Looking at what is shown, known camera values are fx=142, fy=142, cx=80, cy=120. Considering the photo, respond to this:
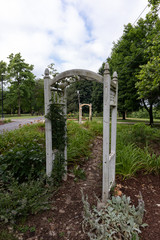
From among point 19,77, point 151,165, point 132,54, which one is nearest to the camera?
point 151,165

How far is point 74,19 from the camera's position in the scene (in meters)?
3.61

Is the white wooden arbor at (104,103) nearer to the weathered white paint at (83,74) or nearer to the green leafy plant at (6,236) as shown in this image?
the weathered white paint at (83,74)

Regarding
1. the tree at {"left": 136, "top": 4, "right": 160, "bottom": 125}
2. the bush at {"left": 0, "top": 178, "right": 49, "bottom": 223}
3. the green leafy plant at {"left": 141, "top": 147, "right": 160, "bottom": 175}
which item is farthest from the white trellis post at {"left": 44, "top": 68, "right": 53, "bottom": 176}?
the tree at {"left": 136, "top": 4, "right": 160, "bottom": 125}

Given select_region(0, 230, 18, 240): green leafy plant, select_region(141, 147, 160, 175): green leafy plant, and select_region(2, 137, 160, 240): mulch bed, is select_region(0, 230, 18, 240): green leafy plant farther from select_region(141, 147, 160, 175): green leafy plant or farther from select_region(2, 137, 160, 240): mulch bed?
select_region(141, 147, 160, 175): green leafy plant

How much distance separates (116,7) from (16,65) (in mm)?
26569

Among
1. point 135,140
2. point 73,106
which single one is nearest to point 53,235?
point 135,140

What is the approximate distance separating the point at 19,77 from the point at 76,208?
29.5m

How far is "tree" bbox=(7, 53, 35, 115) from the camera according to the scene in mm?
26219

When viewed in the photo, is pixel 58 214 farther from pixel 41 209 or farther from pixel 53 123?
pixel 53 123

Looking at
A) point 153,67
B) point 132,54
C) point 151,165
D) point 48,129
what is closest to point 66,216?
point 48,129

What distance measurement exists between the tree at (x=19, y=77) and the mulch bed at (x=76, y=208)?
87.1 feet

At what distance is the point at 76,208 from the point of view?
2006mm

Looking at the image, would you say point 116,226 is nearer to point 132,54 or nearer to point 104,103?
point 104,103

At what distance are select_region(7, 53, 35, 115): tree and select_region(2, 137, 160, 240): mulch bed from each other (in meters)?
26.6
